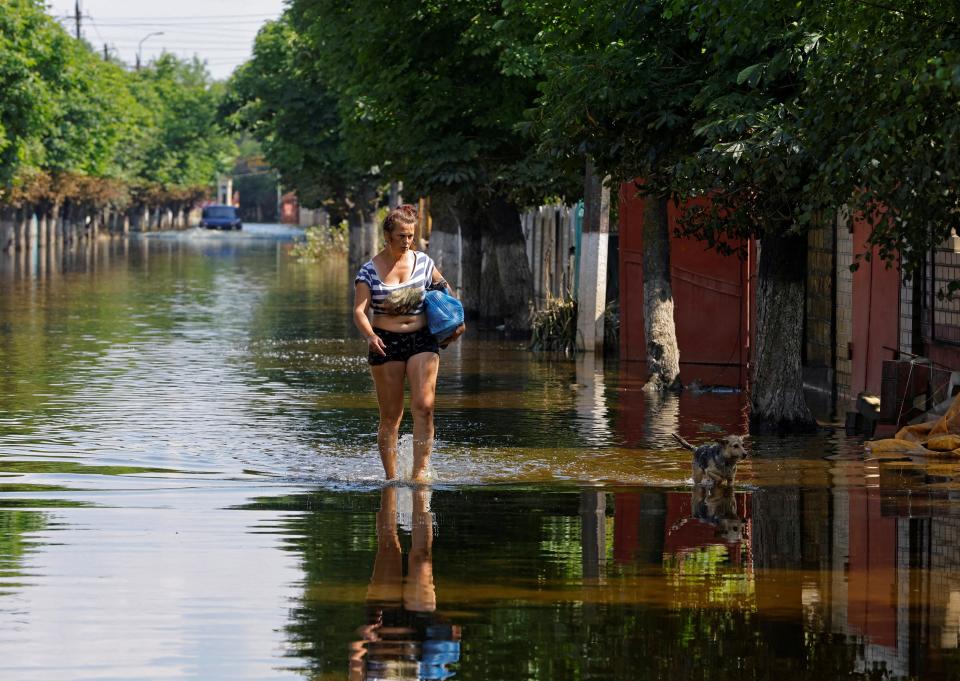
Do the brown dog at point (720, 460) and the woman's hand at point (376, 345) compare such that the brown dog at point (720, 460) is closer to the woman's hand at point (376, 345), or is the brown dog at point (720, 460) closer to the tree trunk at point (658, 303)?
the woman's hand at point (376, 345)

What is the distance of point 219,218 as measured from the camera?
4715 inches

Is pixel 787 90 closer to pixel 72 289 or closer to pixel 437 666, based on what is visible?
pixel 437 666

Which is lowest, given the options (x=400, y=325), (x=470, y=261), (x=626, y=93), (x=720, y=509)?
(x=720, y=509)

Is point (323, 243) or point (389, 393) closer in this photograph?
point (389, 393)

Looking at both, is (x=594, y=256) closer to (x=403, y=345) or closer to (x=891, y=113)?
(x=403, y=345)

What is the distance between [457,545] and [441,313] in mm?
2375

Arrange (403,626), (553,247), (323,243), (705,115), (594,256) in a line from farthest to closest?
1. (323,243)
2. (553,247)
3. (594,256)
4. (705,115)
5. (403,626)

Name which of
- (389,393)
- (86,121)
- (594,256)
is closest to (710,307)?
(594,256)

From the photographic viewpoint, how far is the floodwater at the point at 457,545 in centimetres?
670

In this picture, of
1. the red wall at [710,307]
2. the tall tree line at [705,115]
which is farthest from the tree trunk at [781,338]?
the red wall at [710,307]

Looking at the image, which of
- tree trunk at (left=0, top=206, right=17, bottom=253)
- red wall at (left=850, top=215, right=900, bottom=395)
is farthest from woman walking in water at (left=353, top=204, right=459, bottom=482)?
tree trunk at (left=0, top=206, right=17, bottom=253)

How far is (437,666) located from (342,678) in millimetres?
374

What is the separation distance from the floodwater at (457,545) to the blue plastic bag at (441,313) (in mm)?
999

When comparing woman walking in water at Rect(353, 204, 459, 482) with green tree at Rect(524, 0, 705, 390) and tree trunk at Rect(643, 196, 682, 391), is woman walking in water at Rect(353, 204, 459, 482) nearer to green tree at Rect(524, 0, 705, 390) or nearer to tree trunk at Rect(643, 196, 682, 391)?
green tree at Rect(524, 0, 705, 390)
